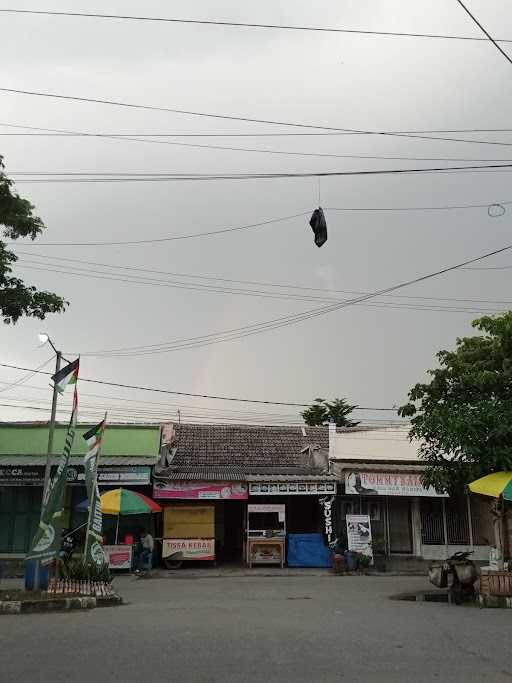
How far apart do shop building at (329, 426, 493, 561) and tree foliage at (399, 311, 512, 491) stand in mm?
6441

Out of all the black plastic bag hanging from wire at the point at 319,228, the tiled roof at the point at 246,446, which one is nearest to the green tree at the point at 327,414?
the tiled roof at the point at 246,446

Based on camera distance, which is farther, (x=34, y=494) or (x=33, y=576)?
(x=34, y=494)

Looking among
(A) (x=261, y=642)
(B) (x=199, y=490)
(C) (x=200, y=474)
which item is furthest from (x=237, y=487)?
(A) (x=261, y=642)

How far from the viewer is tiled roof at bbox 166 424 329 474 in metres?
25.4

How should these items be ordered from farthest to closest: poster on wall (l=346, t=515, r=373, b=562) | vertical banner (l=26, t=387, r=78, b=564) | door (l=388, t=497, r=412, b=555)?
1. door (l=388, t=497, r=412, b=555)
2. poster on wall (l=346, t=515, r=373, b=562)
3. vertical banner (l=26, t=387, r=78, b=564)

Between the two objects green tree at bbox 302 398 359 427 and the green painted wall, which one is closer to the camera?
the green painted wall

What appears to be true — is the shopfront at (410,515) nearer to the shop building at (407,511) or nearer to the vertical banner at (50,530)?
the shop building at (407,511)

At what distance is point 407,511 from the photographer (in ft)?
72.8

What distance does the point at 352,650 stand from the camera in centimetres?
721

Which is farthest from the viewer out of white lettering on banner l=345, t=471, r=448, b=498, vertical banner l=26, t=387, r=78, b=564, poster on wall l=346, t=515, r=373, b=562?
white lettering on banner l=345, t=471, r=448, b=498

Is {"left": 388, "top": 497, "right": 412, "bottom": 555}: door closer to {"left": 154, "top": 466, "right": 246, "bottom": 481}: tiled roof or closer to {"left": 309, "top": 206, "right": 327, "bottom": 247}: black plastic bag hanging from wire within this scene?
{"left": 154, "top": 466, "right": 246, "bottom": 481}: tiled roof

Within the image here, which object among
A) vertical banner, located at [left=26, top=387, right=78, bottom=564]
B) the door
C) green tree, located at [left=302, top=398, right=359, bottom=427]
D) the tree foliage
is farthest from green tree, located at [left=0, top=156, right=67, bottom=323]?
green tree, located at [left=302, top=398, right=359, bottom=427]

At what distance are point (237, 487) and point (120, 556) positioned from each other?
4.37 m

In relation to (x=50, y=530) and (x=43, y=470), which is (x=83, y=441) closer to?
(x=43, y=470)
